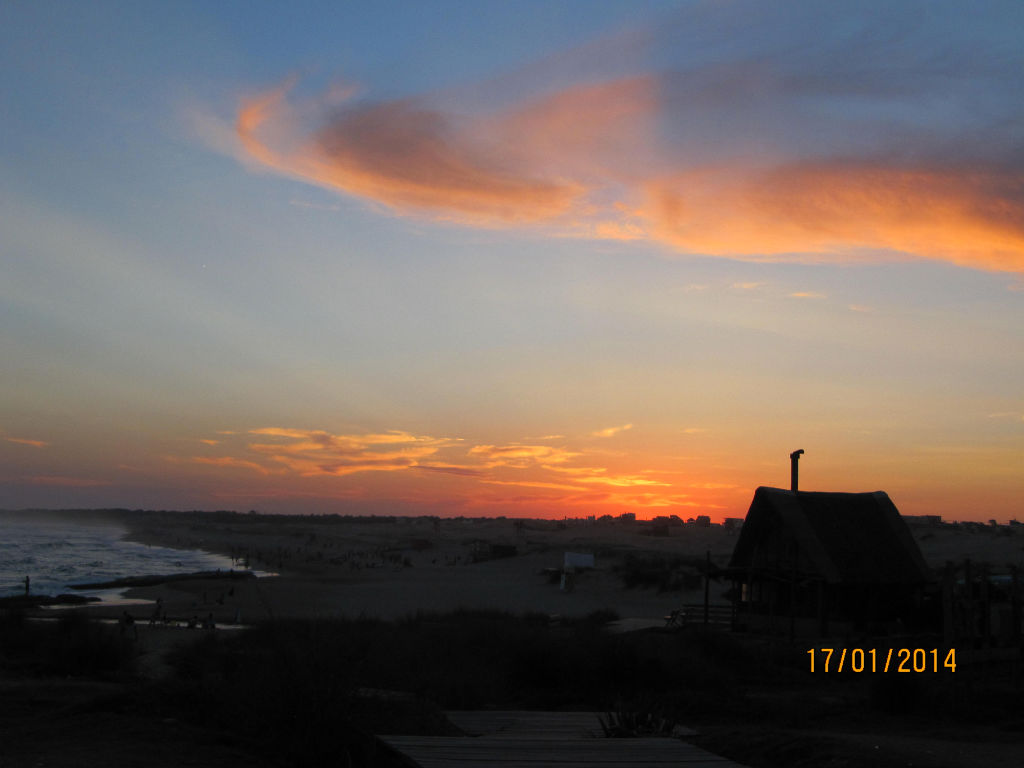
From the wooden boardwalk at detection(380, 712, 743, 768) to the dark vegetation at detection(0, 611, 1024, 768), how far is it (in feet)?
2.22

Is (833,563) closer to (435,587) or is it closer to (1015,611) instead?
(1015,611)

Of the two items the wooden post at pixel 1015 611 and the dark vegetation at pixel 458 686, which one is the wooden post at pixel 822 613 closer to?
the dark vegetation at pixel 458 686

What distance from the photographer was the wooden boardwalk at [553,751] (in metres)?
7.30

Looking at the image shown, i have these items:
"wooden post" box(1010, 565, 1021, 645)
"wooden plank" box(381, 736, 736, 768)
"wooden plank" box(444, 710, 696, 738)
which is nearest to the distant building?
"wooden post" box(1010, 565, 1021, 645)

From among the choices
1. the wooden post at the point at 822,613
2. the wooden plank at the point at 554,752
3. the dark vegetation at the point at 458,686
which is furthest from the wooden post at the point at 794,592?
the wooden plank at the point at 554,752

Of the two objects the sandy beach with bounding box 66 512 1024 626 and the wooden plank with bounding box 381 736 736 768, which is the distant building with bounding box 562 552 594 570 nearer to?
the sandy beach with bounding box 66 512 1024 626

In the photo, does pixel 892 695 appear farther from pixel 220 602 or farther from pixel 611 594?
pixel 220 602

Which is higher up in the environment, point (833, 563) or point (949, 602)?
point (833, 563)

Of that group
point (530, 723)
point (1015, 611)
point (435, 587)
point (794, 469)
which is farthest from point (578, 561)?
point (530, 723)

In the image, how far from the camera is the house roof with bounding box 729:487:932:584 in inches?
961

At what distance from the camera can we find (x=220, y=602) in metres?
45.3

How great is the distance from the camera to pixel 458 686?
50.4 ft

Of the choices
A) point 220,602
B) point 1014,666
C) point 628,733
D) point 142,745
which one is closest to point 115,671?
point 142,745

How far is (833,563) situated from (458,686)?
12400 mm
